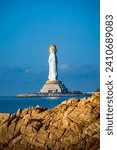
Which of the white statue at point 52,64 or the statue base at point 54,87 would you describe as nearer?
the white statue at point 52,64

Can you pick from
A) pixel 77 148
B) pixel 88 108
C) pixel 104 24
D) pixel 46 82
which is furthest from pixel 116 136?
pixel 46 82

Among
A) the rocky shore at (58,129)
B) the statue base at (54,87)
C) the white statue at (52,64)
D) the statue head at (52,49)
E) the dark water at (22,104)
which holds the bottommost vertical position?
the rocky shore at (58,129)

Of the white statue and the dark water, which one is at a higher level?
the white statue

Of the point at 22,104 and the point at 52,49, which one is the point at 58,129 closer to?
the point at 22,104

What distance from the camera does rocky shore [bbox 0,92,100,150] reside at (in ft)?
44.9

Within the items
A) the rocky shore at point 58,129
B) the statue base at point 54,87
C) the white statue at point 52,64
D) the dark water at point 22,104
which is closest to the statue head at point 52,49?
the white statue at point 52,64

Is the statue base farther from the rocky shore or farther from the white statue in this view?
the rocky shore

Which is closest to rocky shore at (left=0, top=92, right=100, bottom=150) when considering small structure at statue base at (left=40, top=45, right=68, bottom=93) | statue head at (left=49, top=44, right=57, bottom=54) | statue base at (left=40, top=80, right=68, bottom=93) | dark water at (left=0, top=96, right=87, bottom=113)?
dark water at (left=0, top=96, right=87, bottom=113)

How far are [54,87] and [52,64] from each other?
9.61m

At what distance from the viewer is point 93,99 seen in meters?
15.8

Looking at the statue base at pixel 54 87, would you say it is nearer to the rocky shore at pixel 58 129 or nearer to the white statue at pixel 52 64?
the white statue at pixel 52 64

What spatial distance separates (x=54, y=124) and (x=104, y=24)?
8.72 m

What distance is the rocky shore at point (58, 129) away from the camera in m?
13.7

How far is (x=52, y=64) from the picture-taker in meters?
88.1
